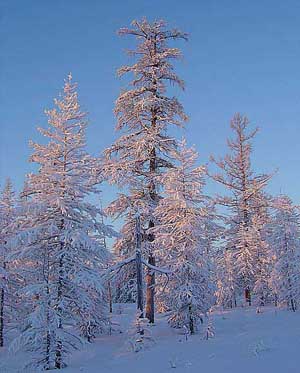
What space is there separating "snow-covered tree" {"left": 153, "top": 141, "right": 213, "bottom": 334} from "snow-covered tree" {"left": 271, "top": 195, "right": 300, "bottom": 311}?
1082 cm

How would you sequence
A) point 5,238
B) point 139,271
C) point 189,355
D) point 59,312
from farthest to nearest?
point 5,238
point 139,271
point 59,312
point 189,355

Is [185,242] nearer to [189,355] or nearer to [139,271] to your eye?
[139,271]

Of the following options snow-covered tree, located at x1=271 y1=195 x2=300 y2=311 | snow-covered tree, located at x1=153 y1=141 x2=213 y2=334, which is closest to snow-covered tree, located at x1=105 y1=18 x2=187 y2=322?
snow-covered tree, located at x1=153 y1=141 x2=213 y2=334

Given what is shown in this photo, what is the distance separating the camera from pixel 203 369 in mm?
9531

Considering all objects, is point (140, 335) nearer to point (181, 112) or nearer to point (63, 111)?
point (63, 111)

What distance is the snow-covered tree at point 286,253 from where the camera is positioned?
28.0 meters

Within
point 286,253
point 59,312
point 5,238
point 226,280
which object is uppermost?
point 5,238

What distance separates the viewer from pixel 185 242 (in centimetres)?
1878

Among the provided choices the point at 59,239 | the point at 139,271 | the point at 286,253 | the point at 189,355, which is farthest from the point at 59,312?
the point at 286,253

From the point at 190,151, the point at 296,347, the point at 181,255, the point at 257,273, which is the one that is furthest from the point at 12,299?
the point at 296,347

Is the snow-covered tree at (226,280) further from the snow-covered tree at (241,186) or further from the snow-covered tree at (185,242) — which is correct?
the snow-covered tree at (185,242)

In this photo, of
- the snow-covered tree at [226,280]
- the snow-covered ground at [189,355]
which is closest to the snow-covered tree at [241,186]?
the snow-covered tree at [226,280]

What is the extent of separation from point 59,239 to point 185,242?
6620 millimetres

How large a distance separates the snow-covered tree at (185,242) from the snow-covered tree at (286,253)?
10.8 m
